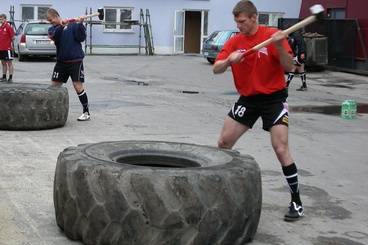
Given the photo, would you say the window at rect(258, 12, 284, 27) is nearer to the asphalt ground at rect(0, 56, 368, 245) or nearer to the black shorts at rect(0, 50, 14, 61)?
the asphalt ground at rect(0, 56, 368, 245)

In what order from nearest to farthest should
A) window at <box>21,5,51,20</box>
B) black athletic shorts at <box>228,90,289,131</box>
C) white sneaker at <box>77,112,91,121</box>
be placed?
1. black athletic shorts at <box>228,90,289,131</box>
2. white sneaker at <box>77,112,91,121</box>
3. window at <box>21,5,51,20</box>

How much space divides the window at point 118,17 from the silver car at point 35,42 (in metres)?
7.42

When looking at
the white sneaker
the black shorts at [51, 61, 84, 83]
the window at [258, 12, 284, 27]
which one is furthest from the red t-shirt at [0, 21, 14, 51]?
the window at [258, 12, 284, 27]

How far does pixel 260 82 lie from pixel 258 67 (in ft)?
0.42

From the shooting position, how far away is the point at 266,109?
545cm

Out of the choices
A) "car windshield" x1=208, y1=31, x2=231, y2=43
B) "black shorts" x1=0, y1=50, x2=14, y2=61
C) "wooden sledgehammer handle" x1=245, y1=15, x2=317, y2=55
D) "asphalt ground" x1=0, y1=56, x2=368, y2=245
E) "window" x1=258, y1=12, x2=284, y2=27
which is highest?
"window" x1=258, y1=12, x2=284, y2=27

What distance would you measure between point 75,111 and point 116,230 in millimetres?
7755

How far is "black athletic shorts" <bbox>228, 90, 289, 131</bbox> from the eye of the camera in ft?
17.8

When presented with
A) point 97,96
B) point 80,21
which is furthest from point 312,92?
point 80,21

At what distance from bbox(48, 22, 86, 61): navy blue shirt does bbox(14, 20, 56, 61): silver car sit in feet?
54.1

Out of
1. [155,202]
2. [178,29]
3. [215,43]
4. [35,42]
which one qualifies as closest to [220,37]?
[215,43]

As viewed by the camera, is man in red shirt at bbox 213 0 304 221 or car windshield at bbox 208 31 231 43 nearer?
man in red shirt at bbox 213 0 304 221

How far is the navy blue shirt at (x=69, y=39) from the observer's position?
1001 centimetres

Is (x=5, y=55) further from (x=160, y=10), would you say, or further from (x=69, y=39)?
(x=160, y=10)
